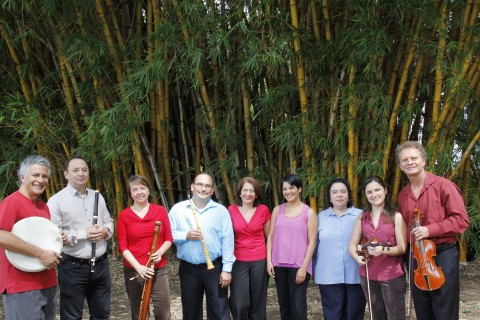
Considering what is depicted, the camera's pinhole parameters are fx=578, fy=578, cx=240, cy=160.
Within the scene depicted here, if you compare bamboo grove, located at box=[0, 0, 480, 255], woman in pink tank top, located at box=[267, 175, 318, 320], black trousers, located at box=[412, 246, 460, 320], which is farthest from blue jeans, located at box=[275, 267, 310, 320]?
bamboo grove, located at box=[0, 0, 480, 255]

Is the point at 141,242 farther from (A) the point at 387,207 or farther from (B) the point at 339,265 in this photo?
(A) the point at 387,207

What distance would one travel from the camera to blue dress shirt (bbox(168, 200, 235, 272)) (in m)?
3.08

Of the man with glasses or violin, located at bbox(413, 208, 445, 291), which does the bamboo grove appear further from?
violin, located at bbox(413, 208, 445, 291)

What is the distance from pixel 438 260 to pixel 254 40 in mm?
1937

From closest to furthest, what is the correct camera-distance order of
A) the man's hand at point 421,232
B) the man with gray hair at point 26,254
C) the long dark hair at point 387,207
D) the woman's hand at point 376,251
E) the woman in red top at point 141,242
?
1. the man with gray hair at point 26,254
2. the man's hand at point 421,232
3. the woman's hand at point 376,251
4. the long dark hair at point 387,207
5. the woman in red top at point 141,242

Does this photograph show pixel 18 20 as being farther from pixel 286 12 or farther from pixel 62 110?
pixel 286 12

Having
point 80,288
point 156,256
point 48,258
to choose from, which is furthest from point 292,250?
point 48,258

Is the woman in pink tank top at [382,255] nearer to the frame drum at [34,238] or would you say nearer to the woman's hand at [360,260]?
the woman's hand at [360,260]

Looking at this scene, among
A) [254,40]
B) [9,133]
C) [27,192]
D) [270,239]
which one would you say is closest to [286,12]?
[254,40]

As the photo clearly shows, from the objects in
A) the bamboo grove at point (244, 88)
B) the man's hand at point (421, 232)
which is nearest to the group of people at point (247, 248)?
the man's hand at point (421, 232)

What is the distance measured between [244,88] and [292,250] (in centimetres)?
154

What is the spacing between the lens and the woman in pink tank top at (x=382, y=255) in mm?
2846

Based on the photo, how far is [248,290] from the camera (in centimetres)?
323

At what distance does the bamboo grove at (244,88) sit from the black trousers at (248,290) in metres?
0.96
